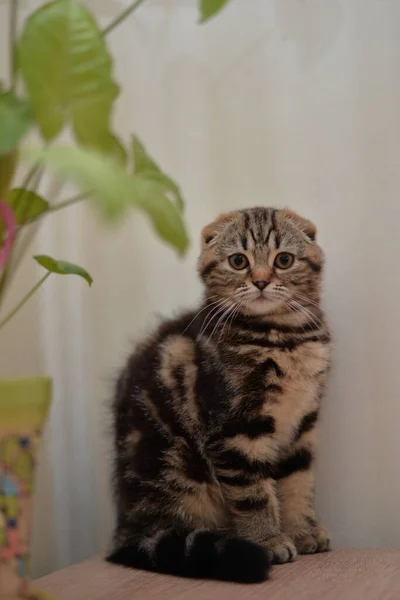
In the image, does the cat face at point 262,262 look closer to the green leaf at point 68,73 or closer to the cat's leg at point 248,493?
the cat's leg at point 248,493

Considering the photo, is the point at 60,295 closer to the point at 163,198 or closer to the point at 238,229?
the point at 238,229

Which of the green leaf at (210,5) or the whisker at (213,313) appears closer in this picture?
the green leaf at (210,5)

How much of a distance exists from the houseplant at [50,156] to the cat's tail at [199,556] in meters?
0.40

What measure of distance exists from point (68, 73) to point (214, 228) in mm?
736

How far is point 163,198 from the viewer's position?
752mm

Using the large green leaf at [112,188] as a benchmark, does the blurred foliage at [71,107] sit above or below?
above

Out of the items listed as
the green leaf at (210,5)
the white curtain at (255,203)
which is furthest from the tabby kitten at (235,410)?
the green leaf at (210,5)

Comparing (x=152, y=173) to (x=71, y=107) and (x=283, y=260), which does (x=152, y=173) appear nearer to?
(x=71, y=107)

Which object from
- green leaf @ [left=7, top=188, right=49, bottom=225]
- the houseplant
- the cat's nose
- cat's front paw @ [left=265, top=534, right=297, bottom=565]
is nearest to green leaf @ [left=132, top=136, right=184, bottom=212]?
the houseplant

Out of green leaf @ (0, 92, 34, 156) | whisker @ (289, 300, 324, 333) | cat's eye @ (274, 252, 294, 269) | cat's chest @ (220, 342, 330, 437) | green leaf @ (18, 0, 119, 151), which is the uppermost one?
green leaf @ (18, 0, 119, 151)

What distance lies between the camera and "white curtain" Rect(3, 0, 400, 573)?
1512 mm

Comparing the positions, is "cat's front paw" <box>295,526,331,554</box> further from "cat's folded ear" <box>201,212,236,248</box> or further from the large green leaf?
the large green leaf

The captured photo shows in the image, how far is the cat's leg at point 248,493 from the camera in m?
1.33

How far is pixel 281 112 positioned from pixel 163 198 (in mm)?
953
